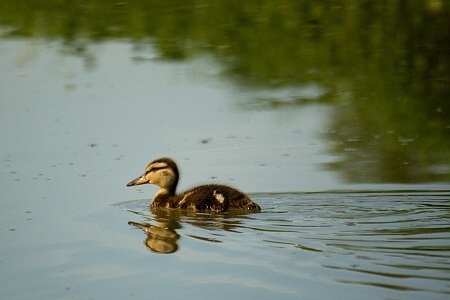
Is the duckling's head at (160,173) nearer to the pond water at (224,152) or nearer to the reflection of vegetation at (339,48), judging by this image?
the pond water at (224,152)

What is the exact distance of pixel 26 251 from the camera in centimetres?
786

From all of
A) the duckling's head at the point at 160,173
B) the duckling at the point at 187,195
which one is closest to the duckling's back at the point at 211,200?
the duckling at the point at 187,195

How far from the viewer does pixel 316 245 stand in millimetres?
7480

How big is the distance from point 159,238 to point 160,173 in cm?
130

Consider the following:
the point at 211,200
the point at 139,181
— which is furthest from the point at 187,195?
the point at 139,181

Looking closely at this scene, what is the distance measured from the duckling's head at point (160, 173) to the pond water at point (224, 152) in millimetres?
167

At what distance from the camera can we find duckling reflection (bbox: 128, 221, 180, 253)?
310 inches

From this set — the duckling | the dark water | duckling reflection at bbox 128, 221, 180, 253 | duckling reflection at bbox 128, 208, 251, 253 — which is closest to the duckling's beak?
the duckling

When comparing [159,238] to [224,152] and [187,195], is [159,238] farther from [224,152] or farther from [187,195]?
[224,152]

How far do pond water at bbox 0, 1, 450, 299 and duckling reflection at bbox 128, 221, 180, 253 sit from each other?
0.03 meters

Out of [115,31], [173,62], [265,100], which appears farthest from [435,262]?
[115,31]

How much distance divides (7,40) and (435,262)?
29.8 feet

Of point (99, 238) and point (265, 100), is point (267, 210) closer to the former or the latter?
point (99, 238)

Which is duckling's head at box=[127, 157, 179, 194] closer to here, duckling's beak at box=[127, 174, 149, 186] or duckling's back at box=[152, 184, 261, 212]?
duckling's beak at box=[127, 174, 149, 186]
